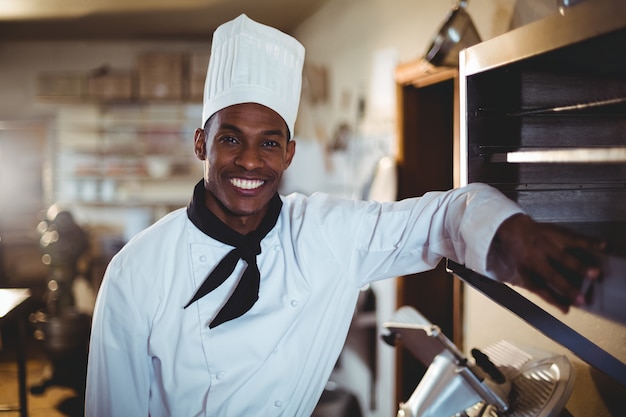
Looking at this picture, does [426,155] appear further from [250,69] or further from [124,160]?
[124,160]

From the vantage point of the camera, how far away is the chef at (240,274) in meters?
1.35

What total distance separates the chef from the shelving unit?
502 centimetres

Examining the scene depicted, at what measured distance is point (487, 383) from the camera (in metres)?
1.23

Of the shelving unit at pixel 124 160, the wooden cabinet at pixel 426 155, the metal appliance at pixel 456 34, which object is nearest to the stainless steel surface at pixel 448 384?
the metal appliance at pixel 456 34

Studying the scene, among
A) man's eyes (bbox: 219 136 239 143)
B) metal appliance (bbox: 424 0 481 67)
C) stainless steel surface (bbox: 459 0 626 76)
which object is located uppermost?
metal appliance (bbox: 424 0 481 67)

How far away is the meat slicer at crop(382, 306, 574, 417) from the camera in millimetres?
1198

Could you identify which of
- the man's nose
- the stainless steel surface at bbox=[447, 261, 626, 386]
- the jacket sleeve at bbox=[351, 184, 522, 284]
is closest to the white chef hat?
the man's nose

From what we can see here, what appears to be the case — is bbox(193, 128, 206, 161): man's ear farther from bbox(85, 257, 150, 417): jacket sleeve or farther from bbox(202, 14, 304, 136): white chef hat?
bbox(85, 257, 150, 417): jacket sleeve

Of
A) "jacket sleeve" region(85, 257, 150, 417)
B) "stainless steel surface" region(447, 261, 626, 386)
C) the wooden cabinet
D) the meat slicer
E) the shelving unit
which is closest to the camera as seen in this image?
"stainless steel surface" region(447, 261, 626, 386)

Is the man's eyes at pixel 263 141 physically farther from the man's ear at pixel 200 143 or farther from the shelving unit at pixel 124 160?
the shelving unit at pixel 124 160

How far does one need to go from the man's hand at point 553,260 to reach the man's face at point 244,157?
0.66 meters

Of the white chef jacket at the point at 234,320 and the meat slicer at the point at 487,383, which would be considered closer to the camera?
the meat slicer at the point at 487,383

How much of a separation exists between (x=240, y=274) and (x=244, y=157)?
306 mm

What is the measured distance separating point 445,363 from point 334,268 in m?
0.37
